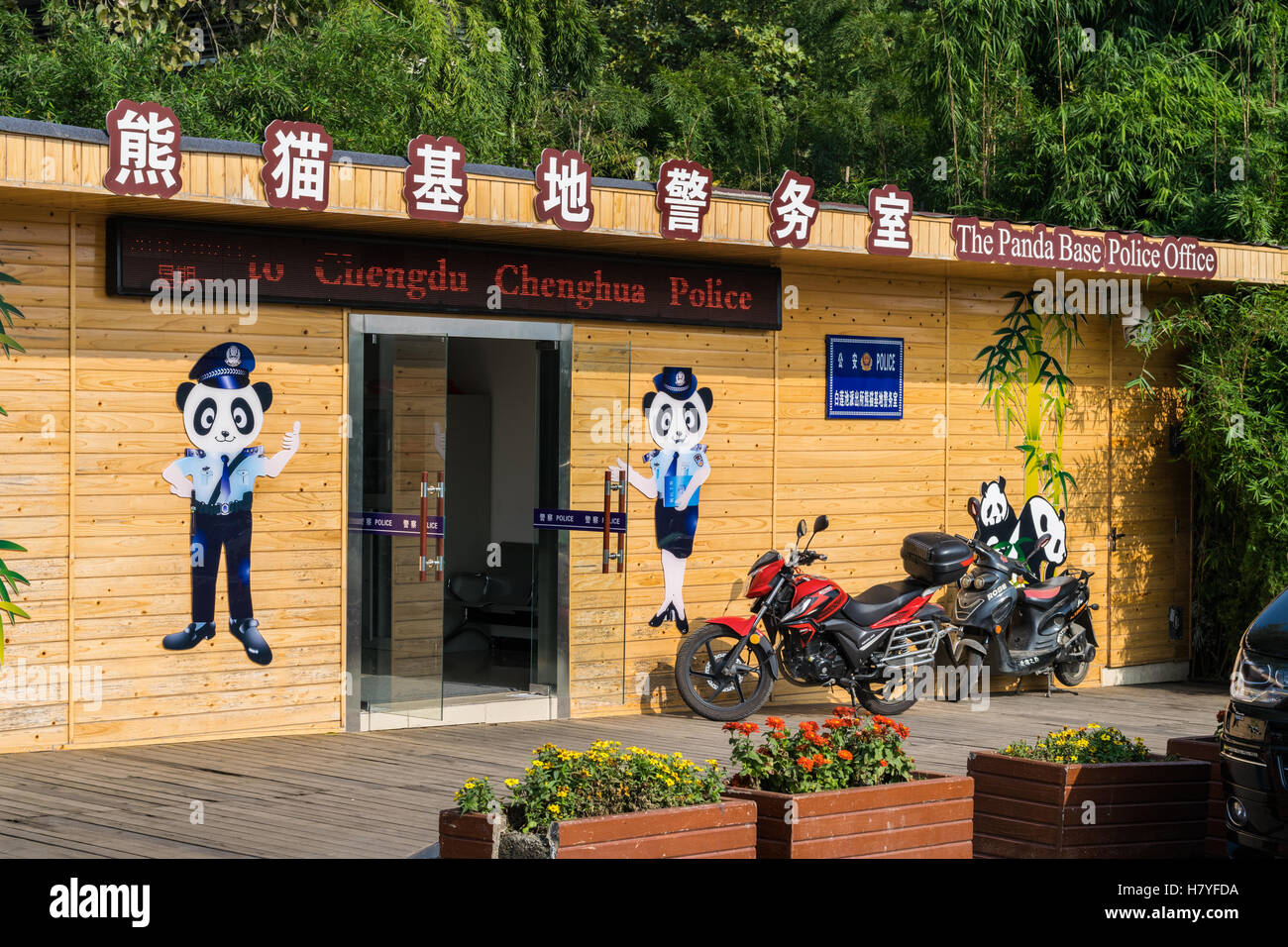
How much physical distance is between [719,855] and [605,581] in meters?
5.12

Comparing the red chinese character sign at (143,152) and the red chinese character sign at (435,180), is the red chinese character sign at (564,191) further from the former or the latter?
the red chinese character sign at (143,152)

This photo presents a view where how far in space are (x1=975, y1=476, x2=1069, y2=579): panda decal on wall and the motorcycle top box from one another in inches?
34.2

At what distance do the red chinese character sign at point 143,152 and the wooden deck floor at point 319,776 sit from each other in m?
2.78

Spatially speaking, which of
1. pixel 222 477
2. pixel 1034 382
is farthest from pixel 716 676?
pixel 1034 382

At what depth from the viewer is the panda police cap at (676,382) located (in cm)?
1000

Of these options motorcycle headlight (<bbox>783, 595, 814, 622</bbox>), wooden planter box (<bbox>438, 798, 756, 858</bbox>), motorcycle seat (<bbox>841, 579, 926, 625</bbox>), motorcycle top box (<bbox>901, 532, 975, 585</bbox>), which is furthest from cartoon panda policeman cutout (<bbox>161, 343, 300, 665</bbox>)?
motorcycle top box (<bbox>901, 532, 975, 585</bbox>)

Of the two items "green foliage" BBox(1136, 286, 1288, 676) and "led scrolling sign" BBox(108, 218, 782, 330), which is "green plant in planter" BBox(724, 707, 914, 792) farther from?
"green foliage" BBox(1136, 286, 1288, 676)

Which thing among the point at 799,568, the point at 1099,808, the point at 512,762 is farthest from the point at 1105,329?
the point at 1099,808

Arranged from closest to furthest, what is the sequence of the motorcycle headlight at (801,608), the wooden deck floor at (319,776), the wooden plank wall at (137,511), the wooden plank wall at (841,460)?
1. the wooden deck floor at (319,776)
2. the wooden plank wall at (137,511)
3. the motorcycle headlight at (801,608)
4. the wooden plank wall at (841,460)

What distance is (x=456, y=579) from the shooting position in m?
11.8

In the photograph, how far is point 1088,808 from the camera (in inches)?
220

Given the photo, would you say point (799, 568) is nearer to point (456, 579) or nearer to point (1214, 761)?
point (456, 579)

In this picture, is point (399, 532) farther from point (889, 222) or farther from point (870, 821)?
point (870, 821)

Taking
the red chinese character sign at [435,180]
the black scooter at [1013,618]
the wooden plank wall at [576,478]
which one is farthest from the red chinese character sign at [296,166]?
the black scooter at [1013,618]
